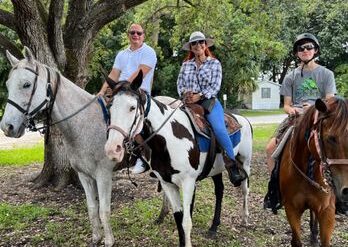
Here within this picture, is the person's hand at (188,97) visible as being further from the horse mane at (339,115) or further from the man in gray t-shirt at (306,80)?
the horse mane at (339,115)

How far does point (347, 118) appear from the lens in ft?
10.8

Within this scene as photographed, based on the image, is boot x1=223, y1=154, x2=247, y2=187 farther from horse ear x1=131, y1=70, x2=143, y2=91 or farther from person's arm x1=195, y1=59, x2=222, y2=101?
horse ear x1=131, y1=70, x2=143, y2=91

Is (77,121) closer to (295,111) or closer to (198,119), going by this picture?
(198,119)

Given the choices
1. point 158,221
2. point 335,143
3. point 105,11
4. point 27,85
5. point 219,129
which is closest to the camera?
point 335,143

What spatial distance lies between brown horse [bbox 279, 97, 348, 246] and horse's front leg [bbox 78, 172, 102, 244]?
91.1 inches

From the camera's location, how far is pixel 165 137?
15.3 ft

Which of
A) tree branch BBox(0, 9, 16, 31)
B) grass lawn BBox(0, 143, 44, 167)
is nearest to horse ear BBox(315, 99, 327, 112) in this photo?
tree branch BBox(0, 9, 16, 31)

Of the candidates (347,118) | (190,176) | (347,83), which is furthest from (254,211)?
(347,83)

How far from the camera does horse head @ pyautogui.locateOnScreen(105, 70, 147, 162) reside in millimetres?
3966

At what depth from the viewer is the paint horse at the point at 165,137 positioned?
4113 millimetres

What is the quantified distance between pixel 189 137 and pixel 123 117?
1077 mm

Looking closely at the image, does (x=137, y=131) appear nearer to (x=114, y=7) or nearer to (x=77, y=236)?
(x=77, y=236)

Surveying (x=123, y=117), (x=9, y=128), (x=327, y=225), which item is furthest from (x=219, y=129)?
(x=9, y=128)

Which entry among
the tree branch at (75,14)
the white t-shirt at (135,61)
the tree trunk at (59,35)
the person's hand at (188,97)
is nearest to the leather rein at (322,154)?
the person's hand at (188,97)
